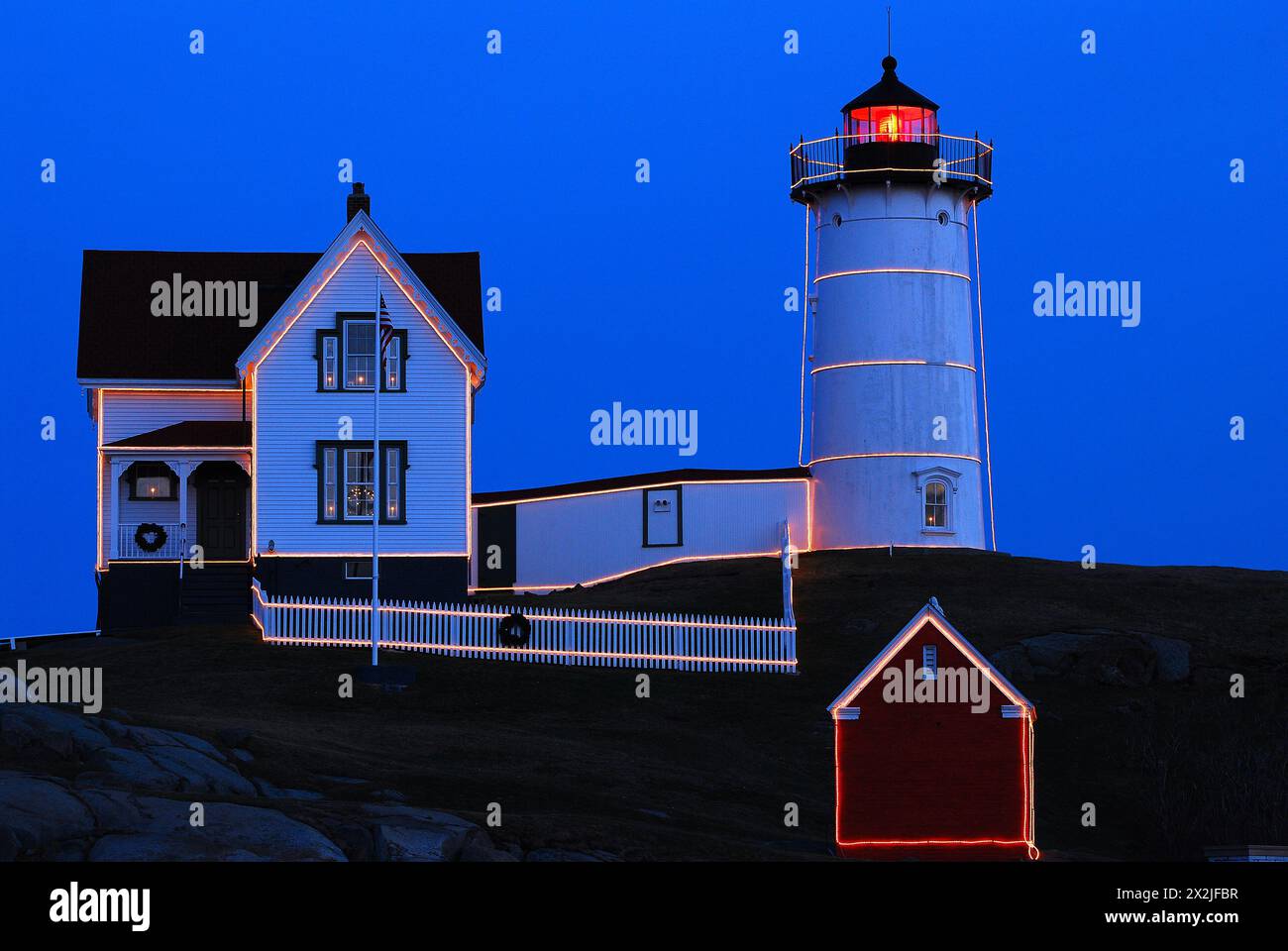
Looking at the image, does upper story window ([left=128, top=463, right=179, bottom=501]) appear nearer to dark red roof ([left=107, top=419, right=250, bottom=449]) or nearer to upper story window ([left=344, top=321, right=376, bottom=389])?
dark red roof ([left=107, top=419, right=250, bottom=449])

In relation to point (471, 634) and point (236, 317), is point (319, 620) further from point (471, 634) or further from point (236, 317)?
point (236, 317)

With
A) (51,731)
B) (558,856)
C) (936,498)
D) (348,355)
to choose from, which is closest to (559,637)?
(348,355)

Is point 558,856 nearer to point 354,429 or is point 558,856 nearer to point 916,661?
point 916,661

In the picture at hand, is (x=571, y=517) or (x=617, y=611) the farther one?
(x=571, y=517)

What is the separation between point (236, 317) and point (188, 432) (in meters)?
4.46

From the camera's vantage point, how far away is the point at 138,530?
166 feet

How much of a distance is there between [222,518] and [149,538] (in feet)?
5.95

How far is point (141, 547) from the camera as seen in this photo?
166ft

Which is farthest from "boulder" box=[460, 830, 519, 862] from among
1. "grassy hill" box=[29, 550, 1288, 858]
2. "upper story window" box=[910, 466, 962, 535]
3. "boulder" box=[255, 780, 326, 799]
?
"upper story window" box=[910, 466, 962, 535]

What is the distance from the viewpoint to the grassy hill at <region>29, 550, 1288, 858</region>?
31828mm

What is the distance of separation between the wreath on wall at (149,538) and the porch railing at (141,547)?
0.16 feet

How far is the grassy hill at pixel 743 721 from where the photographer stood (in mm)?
31828
